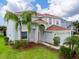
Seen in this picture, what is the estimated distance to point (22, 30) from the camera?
102ft

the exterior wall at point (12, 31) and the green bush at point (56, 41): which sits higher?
the exterior wall at point (12, 31)

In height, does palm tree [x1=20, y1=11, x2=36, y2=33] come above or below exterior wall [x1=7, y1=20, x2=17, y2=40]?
above

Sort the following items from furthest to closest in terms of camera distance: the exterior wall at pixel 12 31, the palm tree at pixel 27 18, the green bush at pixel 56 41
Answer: the exterior wall at pixel 12 31 → the green bush at pixel 56 41 → the palm tree at pixel 27 18

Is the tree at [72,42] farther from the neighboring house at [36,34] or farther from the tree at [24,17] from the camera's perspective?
the neighboring house at [36,34]

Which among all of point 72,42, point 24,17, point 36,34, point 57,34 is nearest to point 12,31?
point 36,34

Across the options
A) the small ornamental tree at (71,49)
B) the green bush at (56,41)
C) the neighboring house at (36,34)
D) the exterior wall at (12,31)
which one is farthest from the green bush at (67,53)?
the exterior wall at (12,31)

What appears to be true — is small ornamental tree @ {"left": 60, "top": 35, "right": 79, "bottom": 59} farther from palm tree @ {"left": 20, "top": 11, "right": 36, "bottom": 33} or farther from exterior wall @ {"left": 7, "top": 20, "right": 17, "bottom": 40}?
exterior wall @ {"left": 7, "top": 20, "right": 17, "bottom": 40}

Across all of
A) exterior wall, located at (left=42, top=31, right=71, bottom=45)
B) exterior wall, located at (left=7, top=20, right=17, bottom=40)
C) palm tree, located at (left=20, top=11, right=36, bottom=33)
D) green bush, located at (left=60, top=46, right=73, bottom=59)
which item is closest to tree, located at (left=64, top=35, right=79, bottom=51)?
green bush, located at (left=60, top=46, right=73, bottom=59)

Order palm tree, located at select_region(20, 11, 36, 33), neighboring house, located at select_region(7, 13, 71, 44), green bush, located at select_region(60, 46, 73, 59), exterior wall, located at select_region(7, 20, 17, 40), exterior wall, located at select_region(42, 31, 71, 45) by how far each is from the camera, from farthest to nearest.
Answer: exterior wall, located at select_region(7, 20, 17, 40)
neighboring house, located at select_region(7, 13, 71, 44)
exterior wall, located at select_region(42, 31, 71, 45)
palm tree, located at select_region(20, 11, 36, 33)
green bush, located at select_region(60, 46, 73, 59)

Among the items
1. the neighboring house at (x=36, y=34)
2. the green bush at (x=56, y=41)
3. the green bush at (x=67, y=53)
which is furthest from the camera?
the neighboring house at (x=36, y=34)

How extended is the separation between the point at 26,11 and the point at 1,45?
23.8m

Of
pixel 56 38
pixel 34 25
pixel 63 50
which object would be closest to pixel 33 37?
pixel 34 25

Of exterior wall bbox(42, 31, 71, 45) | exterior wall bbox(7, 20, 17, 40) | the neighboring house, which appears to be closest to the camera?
exterior wall bbox(42, 31, 71, 45)

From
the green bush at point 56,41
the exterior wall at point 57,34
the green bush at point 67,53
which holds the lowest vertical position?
the green bush at point 67,53
